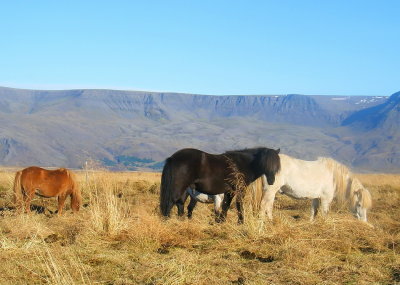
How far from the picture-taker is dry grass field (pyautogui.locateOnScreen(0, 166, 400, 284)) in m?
4.97

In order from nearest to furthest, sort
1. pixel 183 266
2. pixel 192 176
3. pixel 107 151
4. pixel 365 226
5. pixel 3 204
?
pixel 183 266
pixel 365 226
pixel 192 176
pixel 3 204
pixel 107 151

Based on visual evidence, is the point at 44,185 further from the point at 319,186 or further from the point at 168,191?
the point at 319,186

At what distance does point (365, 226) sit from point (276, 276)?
117 inches

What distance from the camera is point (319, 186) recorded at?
33.4 ft

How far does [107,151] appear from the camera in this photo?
162m

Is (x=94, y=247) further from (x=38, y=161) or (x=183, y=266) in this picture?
(x=38, y=161)

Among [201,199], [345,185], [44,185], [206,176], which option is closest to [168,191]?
[206,176]

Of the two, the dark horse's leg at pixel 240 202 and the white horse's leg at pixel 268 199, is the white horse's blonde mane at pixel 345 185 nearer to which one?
the white horse's leg at pixel 268 199

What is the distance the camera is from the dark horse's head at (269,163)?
9.52 metres

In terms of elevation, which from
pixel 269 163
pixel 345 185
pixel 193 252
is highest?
pixel 269 163

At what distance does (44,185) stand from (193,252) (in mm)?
5559

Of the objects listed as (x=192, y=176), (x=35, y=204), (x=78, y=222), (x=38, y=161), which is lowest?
(x=38, y=161)

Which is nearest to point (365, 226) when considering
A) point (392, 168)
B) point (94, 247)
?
point (94, 247)

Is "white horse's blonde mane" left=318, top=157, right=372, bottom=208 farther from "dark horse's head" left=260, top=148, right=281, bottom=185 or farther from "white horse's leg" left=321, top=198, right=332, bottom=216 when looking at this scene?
"dark horse's head" left=260, top=148, right=281, bottom=185
